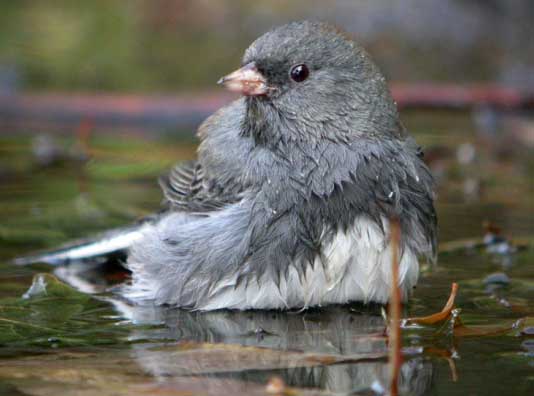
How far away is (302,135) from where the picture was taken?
13.1ft

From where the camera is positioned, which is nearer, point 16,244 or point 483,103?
point 16,244

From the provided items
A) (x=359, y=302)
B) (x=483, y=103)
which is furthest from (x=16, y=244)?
(x=483, y=103)

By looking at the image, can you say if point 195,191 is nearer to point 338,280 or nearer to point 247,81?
→ point 247,81

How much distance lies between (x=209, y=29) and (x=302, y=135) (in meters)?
6.85

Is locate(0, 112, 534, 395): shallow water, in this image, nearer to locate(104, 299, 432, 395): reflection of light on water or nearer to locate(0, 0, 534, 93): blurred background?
locate(104, 299, 432, 395): reflection of light on water

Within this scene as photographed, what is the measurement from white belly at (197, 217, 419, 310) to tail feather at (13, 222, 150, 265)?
2.75 ft

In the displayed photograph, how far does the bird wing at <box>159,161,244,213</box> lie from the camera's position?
4.00 meters

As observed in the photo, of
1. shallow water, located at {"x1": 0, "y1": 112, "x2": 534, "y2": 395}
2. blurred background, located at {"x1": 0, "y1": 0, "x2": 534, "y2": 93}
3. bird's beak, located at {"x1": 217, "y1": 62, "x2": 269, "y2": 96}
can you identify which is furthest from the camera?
blurred background, located at {"x1": 0, "y1": 0, "x2": 534, "y2": 93}

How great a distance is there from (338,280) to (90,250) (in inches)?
51.8

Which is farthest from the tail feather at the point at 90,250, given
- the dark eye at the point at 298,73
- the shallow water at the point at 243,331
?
the dark eye at the point at 298,73

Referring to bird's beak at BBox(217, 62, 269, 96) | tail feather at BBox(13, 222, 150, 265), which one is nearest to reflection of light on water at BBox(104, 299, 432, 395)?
tail feather at BBox(13, 222, 150, 265)

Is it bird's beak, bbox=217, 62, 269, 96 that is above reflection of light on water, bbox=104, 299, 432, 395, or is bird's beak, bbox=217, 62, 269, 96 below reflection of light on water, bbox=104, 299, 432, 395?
above

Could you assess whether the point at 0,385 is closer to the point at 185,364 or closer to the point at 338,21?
the point at 185,364

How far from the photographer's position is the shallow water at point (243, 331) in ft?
9.86
